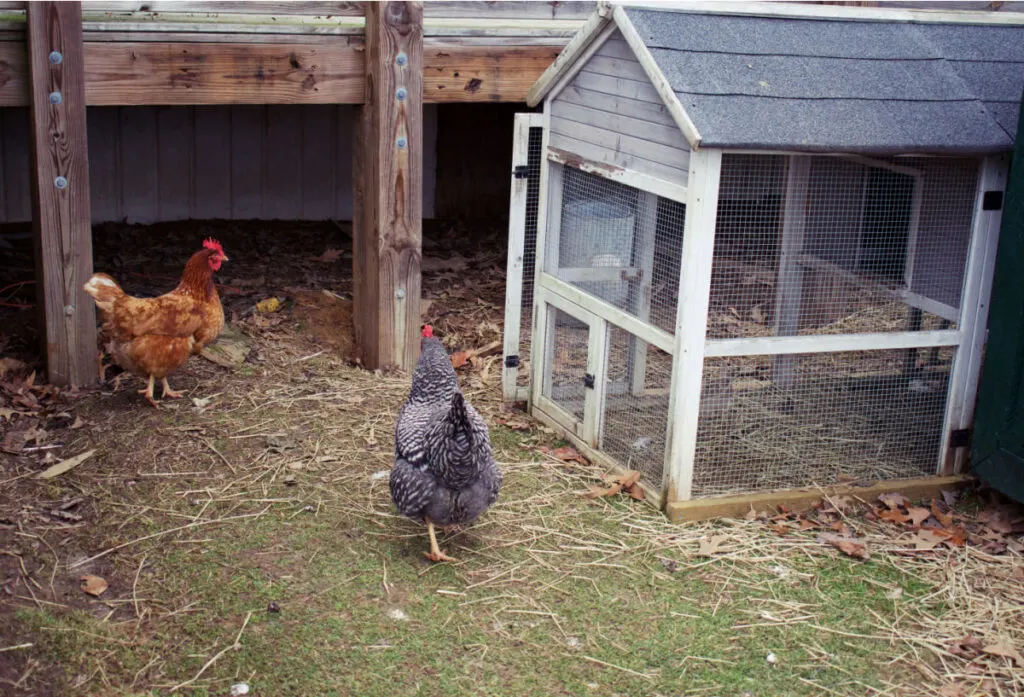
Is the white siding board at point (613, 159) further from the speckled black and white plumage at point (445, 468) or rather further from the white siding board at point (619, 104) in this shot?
the speckled black and white plumage at point (445, 468)

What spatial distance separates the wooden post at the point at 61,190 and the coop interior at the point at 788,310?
2.37 m

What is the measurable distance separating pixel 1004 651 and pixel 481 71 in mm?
3945

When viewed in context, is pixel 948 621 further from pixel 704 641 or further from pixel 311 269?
pixel 311 269

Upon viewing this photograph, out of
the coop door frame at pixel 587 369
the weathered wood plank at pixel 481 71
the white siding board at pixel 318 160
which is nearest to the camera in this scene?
the coop door frame at pixel 587 369

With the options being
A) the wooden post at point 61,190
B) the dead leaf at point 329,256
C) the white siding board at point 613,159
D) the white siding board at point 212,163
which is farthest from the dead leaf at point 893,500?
the white siding board at point 212,163

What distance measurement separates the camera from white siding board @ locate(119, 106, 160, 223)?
799 cm

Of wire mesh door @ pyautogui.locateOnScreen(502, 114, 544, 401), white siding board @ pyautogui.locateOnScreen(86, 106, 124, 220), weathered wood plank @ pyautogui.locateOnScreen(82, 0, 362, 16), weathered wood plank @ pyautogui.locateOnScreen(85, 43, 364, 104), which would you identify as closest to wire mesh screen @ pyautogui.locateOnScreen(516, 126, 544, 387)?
wire mesh door @ pyautogui.locateOnScreen(502, 114, 544, 401)

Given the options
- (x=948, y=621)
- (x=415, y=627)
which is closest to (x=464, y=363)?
(x=415, y=627)

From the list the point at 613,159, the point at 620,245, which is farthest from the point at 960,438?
the point at 613,159

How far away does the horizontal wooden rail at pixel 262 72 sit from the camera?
5488 millimetres

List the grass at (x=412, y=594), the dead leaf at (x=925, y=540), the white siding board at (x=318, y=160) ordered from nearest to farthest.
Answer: the grass at (x=412, y=594), the dead leaf at (x=925, y=540), the white siding board at (x=318, y=160)

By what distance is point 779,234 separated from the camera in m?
4.64

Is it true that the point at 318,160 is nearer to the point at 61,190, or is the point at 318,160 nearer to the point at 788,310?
the point at 61,190

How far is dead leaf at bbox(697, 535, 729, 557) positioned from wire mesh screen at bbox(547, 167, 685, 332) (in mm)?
→ 870
